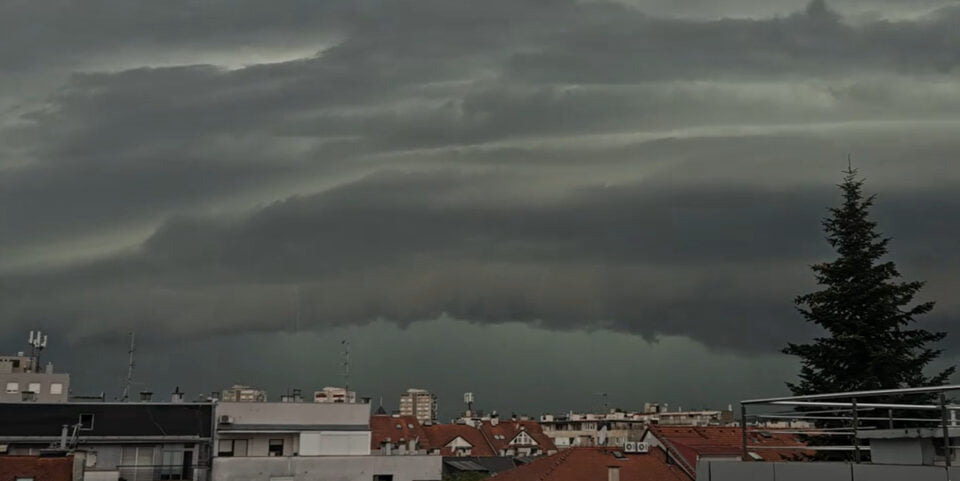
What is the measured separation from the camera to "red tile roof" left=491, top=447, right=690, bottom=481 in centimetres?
6725

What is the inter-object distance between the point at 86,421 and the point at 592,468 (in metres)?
32.5

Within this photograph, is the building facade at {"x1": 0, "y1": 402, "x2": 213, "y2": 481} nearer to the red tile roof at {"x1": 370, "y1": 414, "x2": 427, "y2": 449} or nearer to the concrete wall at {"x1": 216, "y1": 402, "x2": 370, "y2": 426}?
the concrete wall at {"x1": 216, "y1": 402, "x2": 370, "y2": 426}

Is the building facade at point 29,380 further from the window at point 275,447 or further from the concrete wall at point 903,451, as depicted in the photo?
the concrete wall at point 903,451

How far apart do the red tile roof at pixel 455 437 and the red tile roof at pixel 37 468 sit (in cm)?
8398

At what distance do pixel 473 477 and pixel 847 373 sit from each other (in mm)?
55709

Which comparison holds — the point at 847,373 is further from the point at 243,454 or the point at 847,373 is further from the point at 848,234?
the point at 243,454

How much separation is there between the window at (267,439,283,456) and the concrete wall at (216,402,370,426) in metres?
1.08

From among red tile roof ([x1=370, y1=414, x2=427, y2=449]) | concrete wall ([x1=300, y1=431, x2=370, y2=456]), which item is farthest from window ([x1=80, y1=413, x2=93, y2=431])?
red tile roof ([x1=370, y1=414, x2=427, y2=449])

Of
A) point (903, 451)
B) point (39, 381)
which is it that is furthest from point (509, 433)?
point (903, 451)

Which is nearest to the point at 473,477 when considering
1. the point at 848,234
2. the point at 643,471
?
the point at 643,471

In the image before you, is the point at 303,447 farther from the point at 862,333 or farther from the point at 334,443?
the point at 862,333

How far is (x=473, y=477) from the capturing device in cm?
8856

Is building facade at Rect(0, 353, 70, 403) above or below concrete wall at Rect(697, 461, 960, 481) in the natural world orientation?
above

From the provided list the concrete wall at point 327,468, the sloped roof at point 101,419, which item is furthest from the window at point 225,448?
the concrete wall at point 327,468
